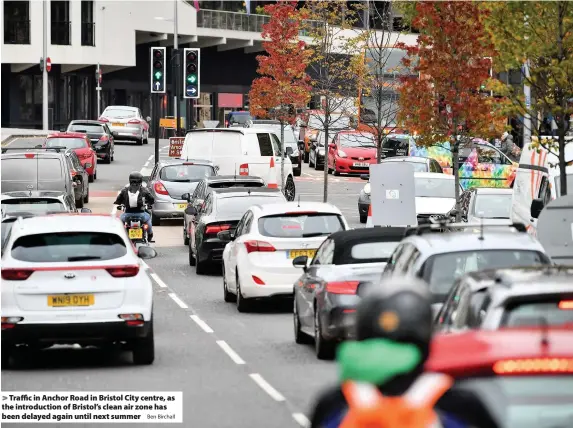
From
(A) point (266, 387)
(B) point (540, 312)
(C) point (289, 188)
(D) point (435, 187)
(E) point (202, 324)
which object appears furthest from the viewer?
(C) point (289, 188)

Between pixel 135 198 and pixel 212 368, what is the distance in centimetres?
1219

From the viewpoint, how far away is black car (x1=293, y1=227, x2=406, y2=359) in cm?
1535

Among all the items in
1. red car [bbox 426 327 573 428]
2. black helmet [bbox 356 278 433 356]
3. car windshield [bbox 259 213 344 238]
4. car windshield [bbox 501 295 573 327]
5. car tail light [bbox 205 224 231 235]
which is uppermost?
black helmet [bbox 356 278 433 356]

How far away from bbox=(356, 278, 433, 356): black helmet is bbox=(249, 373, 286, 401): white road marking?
9.22 m

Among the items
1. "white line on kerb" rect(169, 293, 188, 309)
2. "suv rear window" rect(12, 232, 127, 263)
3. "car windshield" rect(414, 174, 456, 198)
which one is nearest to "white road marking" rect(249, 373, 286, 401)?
"suv rear window" rect(12, 232, 127, 263)

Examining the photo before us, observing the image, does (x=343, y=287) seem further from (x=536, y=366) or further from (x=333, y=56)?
(x=333, y=56)

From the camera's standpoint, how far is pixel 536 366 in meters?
4.59

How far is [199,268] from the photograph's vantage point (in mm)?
26391

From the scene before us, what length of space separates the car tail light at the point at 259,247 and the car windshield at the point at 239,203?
18.0ft

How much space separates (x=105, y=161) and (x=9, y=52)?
21270 mm

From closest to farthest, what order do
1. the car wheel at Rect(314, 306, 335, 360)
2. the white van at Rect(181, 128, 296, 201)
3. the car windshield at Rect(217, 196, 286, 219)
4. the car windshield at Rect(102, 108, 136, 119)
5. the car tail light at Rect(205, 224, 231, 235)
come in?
the car wheel at Rect(314, 306, 335, 360)
the car tail light at Rect(205, 224, 231, 235)
the car windshield at Rect(217, 196, 286, 219)
the white van at Rect(181, 128, 296, 201)
the car windshield at Rect(102, 108, 136, 119)

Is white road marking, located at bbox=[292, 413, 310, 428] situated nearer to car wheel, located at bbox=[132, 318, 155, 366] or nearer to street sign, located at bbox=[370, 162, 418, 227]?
car wheel, located at bbox=[132, 318, 155, 366]

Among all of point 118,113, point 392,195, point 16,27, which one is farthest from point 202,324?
point 16,27

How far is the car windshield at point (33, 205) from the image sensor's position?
79.5ft
